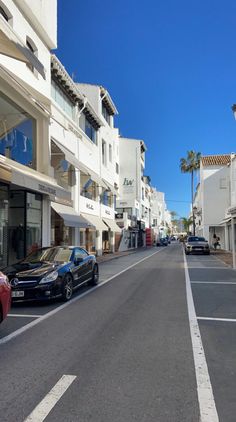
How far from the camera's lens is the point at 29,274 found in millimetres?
9414

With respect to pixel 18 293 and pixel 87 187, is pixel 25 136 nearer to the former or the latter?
pixel 18 293

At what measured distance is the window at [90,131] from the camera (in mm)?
28836

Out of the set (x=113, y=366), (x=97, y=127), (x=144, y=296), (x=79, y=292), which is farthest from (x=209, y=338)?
(x=97, y=127)

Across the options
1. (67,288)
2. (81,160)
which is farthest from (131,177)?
(67,288)

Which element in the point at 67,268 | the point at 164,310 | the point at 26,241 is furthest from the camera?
the point at 26,241

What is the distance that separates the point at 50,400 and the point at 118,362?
1411mm

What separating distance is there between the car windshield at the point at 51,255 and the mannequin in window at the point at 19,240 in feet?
15.0

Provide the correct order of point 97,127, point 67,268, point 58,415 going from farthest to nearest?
point 97,127 → point 67,268 → point 58,415

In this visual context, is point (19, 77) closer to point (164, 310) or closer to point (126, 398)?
A: point (164, 310)

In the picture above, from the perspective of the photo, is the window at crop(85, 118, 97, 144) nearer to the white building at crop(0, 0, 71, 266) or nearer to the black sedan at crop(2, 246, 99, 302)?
the white building at crop(0, 0, 71, 266)

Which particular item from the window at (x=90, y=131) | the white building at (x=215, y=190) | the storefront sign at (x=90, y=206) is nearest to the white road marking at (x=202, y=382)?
the storefront sign at (x=90, y=206)

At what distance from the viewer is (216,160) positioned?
46062mm

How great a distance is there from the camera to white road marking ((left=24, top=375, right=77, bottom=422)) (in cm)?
362

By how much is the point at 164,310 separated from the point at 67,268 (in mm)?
2960
